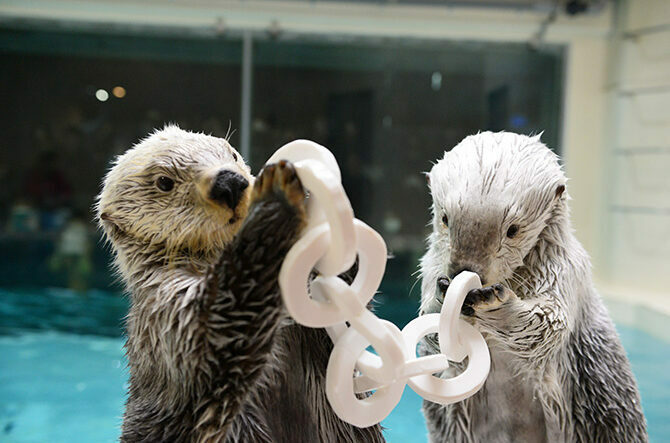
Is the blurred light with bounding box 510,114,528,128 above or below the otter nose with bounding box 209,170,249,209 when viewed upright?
above

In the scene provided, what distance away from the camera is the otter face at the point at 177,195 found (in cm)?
112

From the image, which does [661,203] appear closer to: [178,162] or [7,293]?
[178,162]

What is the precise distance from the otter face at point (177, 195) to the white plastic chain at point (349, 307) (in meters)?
0.15

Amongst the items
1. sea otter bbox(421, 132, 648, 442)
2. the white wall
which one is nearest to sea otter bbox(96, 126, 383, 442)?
sea otter bbox(421, 132, 648, 442)

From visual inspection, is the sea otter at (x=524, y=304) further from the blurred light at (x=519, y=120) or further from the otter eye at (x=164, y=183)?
the blurred light at (x=519, y=120)

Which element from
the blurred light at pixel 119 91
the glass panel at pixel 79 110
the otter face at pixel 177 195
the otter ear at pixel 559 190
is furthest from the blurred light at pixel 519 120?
the otter face at pixel 177 195

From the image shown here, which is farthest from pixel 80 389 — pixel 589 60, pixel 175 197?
pixel 589 60

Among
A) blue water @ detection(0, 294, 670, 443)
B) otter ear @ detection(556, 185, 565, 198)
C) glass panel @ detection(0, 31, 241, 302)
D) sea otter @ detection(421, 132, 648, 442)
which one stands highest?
glass panel @ detection(0, 31, 241, 302)

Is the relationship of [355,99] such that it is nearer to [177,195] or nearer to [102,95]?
[102,95]

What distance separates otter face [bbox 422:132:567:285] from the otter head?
0.48 m

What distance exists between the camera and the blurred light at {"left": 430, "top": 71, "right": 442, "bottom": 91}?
17.8 ft

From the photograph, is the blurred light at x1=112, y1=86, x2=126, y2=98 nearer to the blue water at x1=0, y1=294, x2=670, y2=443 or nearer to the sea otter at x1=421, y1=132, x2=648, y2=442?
the blue water at x1=0, y1=294, x2=670, y2=443

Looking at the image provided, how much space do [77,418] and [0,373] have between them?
1145 mm

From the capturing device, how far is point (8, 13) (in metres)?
5.02
